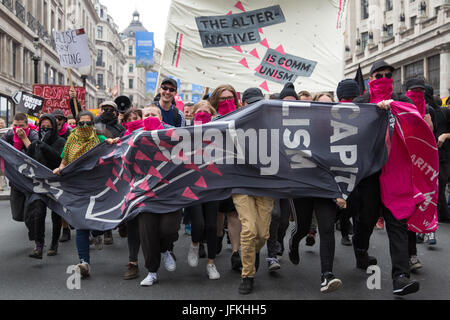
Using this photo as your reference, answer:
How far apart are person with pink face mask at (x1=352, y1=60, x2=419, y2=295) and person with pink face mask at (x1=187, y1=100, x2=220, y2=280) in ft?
5.07

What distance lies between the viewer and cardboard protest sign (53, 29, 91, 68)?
329 inches

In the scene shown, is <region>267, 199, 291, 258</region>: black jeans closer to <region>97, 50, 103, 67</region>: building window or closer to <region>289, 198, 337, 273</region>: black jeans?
<region>289, 198, 337, 273</region>: black jeans

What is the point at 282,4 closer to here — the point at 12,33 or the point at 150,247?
the point at 150,247

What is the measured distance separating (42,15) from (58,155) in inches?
1291

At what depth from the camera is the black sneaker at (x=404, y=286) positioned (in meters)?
3.90

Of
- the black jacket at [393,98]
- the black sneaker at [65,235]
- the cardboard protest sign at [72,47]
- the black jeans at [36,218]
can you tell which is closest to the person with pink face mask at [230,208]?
the black jacket at [393,98]

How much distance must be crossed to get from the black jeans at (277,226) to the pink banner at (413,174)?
1.26m

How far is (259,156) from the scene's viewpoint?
4.56m

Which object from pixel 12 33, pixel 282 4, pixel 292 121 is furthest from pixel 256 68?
pixel 12 33

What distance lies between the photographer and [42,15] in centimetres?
3469

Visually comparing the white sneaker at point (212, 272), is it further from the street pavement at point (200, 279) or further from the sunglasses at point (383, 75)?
the sunglasses at point (383, 75)

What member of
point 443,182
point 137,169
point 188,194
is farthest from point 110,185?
point 443,182

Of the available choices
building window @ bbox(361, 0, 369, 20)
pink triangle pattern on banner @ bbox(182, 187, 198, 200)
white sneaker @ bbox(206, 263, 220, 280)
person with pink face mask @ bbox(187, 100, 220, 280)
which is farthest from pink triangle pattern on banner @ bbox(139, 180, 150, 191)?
building window @ bbox(361, 0, 369, 20)
